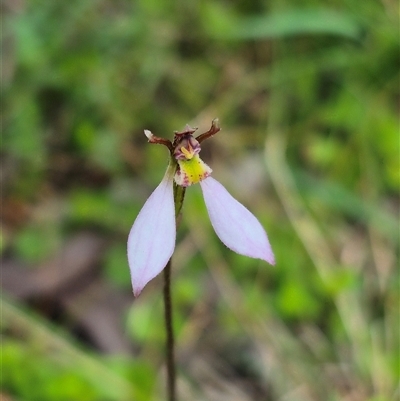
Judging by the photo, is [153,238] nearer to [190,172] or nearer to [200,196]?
[190,172]

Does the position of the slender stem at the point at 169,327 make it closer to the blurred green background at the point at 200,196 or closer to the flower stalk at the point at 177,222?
the flower stalk at the point at 177,222

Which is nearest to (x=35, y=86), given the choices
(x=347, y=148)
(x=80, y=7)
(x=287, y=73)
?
(x=80, y=7)

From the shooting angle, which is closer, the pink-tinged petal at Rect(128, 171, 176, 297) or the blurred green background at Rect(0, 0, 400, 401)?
the pink-tinged petal at Rect(128, 171, 176, 297)

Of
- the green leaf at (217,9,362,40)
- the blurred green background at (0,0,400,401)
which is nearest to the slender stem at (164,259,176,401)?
the blurred green background at (0,0,400,401)

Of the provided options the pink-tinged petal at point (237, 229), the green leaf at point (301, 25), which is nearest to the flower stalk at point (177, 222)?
the pink-tinged petal at point (237, 229)

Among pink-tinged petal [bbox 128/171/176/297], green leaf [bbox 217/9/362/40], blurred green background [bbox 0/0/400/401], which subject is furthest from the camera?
green leaf [bbox 217/9/362/40]

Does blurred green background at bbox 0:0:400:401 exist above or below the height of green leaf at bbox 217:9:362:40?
below

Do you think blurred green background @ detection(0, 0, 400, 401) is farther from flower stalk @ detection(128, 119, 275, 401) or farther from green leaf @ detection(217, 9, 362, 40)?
flower stalk @ detection(128, 119, 275, 401)

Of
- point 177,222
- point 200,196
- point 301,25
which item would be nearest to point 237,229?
point 177,222
